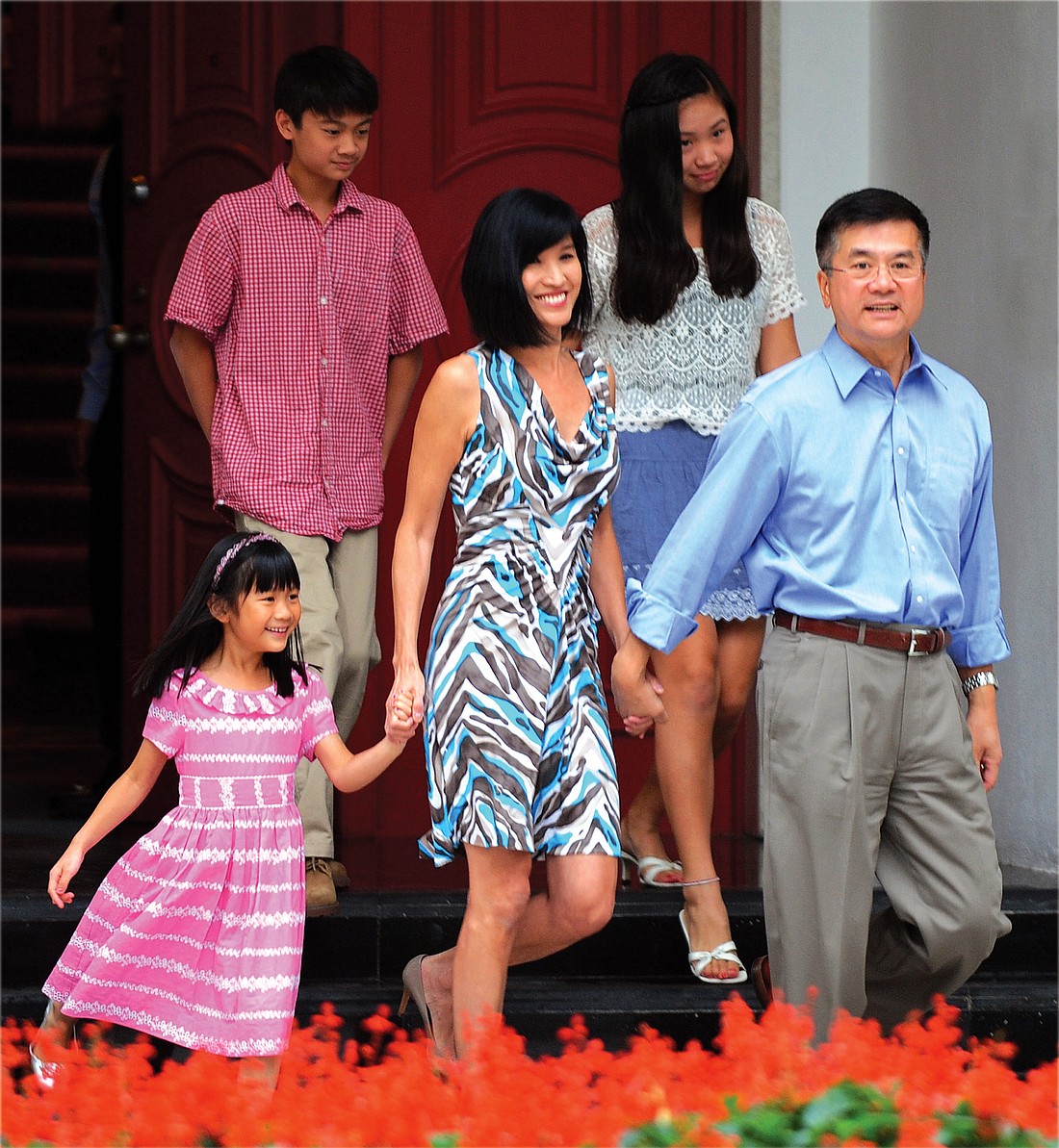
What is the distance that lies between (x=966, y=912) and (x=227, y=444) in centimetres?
230

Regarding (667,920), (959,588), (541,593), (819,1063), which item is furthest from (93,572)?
(819,1063)

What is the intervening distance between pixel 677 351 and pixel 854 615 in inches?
46.5

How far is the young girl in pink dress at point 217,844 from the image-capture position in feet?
11.8

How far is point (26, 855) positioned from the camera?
5746 millimetres

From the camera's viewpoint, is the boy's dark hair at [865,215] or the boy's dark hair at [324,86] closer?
the boy's dark hair at [865,215]

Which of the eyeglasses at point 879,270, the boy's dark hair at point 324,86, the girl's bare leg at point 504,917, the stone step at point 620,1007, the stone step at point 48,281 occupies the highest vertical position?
the stone step at point 48,281

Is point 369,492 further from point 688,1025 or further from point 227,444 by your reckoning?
point 688,1025

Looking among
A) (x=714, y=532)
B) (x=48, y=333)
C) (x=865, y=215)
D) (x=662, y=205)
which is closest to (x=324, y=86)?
(x=662, y=205)

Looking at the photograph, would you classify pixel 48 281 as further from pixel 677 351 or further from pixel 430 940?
pixel 430 940

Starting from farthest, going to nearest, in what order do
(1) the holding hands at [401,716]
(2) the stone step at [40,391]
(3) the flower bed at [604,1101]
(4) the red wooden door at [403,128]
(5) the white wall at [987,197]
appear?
(2) the stone step at [40,391] → (4) the red wooden door at [403,128] → (5) the white wall at [987,197] → (1) the holding hands at [401,716] → (3) the flower bed at [604,1101]

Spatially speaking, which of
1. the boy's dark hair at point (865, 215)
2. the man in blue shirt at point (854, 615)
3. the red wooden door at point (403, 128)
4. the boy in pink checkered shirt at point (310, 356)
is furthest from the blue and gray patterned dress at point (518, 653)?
the red wooden door at point (403, 128)

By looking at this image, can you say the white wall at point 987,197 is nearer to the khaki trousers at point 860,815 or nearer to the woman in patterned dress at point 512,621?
the khaki trousers at point 860,815

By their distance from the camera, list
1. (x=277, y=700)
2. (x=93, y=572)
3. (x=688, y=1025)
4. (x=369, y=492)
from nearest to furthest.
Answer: (x=277, y=700) < (x=688, y=1025) < (x=369, y=492) < (x=93, y=572)

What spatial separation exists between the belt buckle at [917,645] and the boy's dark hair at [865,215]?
0.74 metres
